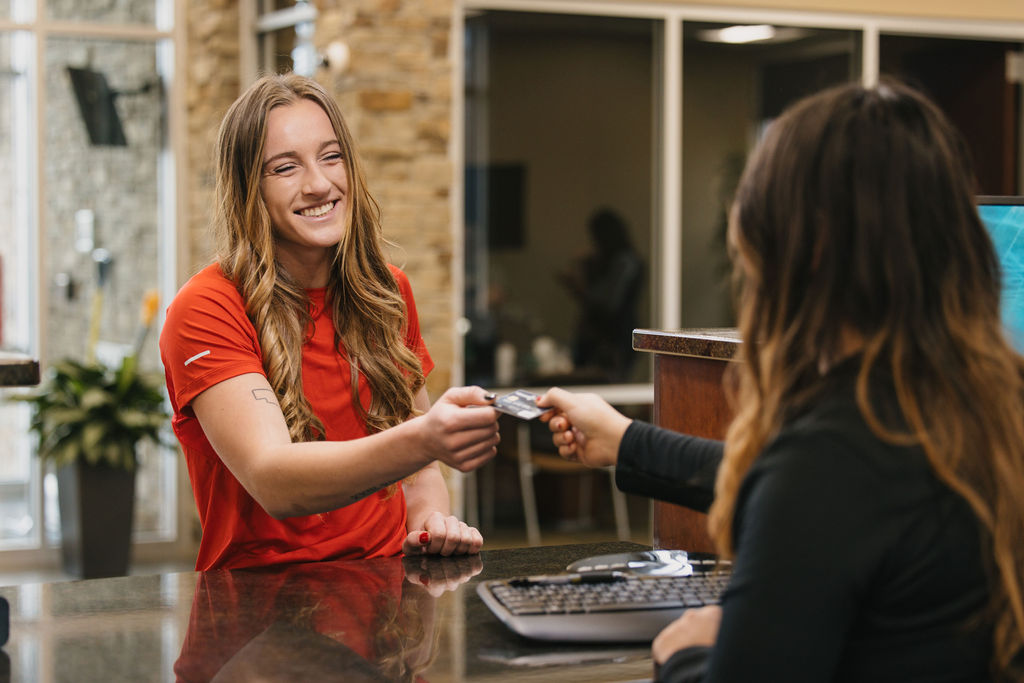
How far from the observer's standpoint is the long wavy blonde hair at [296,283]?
6.34 ft

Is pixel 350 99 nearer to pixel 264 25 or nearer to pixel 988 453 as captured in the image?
pixel 264 25

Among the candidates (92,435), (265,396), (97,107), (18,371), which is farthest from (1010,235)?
(97,107)

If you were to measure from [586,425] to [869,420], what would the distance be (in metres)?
0.56

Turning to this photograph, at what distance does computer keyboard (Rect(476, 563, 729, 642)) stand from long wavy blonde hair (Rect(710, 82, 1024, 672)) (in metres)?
0.30

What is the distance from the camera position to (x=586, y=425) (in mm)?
1559

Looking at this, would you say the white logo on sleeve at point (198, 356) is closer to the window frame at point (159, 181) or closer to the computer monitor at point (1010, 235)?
the computer monitor at point (1010, 235)

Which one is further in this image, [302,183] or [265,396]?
[302,183]

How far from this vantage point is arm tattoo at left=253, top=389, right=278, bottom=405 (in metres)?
1.80

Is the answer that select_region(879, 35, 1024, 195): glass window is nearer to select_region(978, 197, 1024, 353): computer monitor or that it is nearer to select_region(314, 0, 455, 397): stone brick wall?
select_region(314, 0, 455, 397): stone brick wall

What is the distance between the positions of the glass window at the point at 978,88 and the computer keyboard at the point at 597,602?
4982 millimetres

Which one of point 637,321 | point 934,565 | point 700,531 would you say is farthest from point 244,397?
point 637,321

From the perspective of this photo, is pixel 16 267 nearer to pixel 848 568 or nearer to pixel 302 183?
pixel 302 183

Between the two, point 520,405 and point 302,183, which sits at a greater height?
point 302,183

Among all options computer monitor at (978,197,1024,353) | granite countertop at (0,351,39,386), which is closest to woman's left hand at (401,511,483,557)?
granite countertop at (0,351,39,386)
